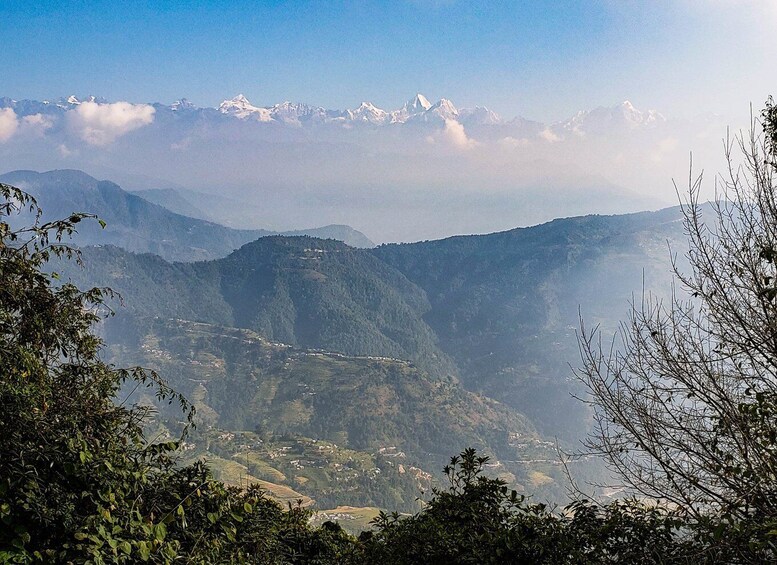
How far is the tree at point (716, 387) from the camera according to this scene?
611 centimetres

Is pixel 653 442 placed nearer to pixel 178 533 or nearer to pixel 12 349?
pixel 178 533

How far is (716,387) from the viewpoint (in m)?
6.63

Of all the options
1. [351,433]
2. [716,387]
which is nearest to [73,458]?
[716,387]

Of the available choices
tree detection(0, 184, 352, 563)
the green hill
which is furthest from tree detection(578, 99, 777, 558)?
the green hill

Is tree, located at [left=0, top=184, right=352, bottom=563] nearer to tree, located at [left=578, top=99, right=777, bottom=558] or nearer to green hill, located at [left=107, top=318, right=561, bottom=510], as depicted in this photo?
tree, located at [left=578, top=99, right=777, bottom=558]

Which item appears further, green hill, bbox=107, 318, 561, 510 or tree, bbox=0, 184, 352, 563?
green hill, bbox=107, 318, 561, 510

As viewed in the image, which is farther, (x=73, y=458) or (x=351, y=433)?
(x=351, y=433)

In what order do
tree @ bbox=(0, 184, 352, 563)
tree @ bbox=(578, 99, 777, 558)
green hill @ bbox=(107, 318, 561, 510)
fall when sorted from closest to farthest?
1. tree @ bbox=(0, 184, 352, 563)
2. tree @ bbox=(578, 99, 777, 558)
3. green hill @ bbox=(107, 318, 561, 510)

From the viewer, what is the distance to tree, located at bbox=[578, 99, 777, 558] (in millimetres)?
6109

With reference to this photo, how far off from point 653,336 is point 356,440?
538 feet

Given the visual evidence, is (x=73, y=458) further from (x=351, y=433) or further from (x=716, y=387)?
(x=351, y=433)

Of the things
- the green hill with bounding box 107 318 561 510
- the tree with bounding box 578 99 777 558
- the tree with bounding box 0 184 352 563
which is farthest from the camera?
the green hill with bounding box 107 318 561 510

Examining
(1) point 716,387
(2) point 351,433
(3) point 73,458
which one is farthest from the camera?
(2) point 351,433

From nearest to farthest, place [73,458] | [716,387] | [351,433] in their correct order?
1. [73,458]
2. [716,387]
3. [351,433]
